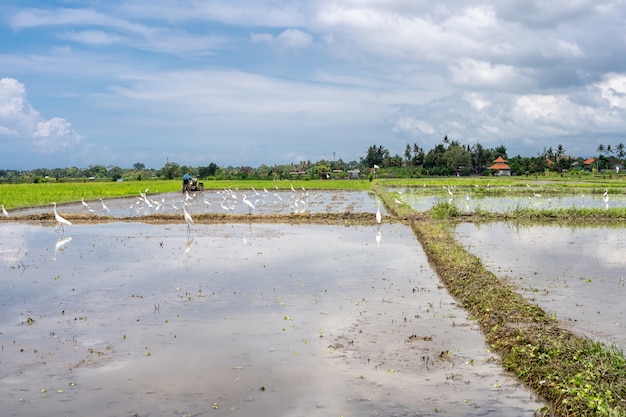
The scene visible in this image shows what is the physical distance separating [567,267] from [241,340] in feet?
25.5

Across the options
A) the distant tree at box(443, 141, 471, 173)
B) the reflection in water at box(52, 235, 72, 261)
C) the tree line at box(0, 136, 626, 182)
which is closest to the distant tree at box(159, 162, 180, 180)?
the tree line at box(0, 136, 626, 182)

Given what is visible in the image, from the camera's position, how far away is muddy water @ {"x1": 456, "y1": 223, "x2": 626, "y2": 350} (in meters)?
8.08

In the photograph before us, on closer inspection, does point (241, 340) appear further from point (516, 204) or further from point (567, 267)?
point (516, 204)

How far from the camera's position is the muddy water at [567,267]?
318 inches

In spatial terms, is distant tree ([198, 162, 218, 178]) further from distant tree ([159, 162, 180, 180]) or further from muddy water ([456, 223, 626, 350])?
muddy water ([456, 223, 626, 350])

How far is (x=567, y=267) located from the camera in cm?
1181

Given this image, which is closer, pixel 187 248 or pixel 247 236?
pixel 187 248

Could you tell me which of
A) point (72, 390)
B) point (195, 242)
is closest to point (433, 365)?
point (72, 390)

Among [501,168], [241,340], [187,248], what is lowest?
[241,340]

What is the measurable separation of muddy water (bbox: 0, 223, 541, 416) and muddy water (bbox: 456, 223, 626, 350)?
1.59m

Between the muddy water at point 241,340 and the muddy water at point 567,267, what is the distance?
159 cm

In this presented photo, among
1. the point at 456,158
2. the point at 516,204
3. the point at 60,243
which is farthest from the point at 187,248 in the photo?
the point at 456,158

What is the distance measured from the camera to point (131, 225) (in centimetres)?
2073

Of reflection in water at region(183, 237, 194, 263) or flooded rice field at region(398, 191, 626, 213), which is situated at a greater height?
flooded rice field at region(398, 191, 626, 213)
